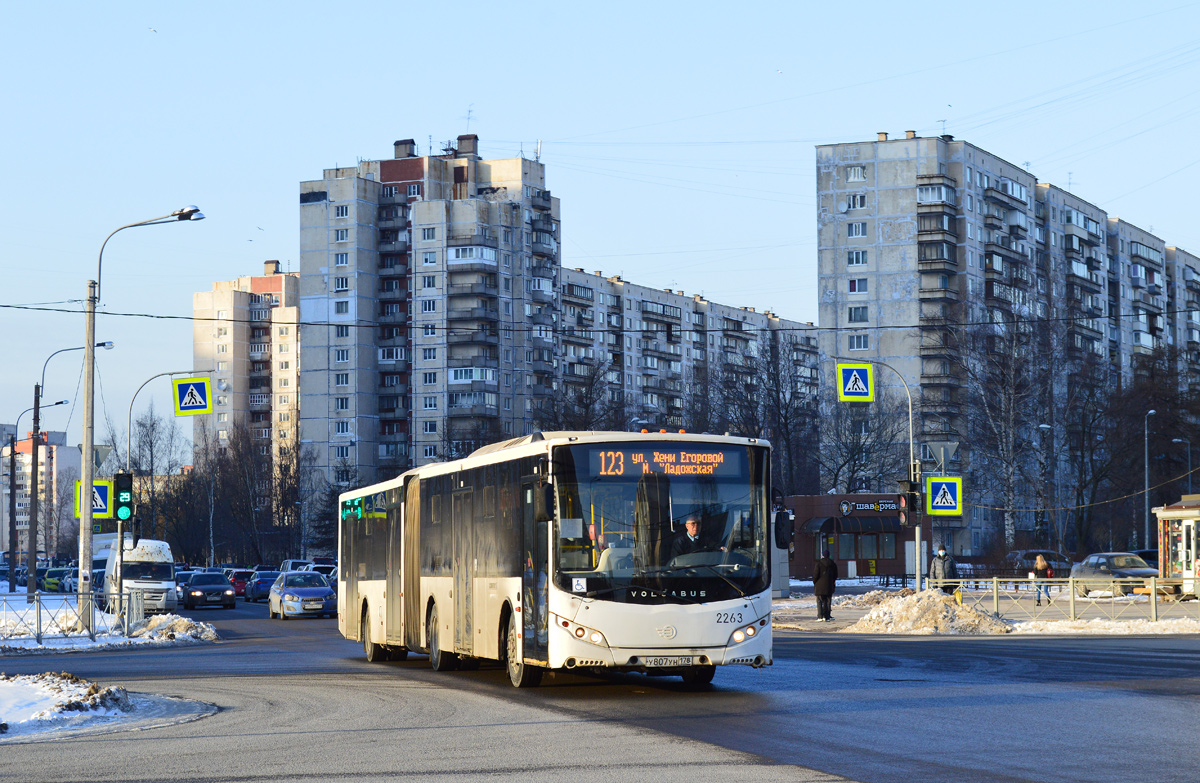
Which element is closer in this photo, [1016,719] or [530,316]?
[1016,719]

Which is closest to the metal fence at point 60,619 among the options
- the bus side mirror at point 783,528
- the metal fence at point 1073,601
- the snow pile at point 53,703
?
the snow pile at point 53,703

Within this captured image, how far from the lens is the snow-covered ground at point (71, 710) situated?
547 inches

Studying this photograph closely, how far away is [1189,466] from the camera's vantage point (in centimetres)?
7619

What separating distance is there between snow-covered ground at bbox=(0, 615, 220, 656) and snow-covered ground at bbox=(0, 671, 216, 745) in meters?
13.0

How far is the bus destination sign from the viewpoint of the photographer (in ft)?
53.2

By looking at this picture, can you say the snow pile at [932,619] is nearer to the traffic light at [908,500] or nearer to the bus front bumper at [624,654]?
the traffic light at [908,500]

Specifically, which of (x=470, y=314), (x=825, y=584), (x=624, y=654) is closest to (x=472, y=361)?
(x=470, y=314)

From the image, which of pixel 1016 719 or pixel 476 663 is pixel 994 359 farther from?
pixel 1016 719

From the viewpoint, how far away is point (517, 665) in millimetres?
17312

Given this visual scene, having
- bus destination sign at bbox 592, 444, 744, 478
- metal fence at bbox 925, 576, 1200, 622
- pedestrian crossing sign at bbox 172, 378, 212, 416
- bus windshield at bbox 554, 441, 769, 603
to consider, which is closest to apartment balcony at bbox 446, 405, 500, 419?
metal fence at bbox 925, 576, 1200, 622

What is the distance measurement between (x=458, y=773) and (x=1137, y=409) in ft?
236

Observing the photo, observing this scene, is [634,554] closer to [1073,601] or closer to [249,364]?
[1073,601]

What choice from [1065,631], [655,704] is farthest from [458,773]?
[1065,631]

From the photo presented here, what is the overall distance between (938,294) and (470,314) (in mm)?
35796
